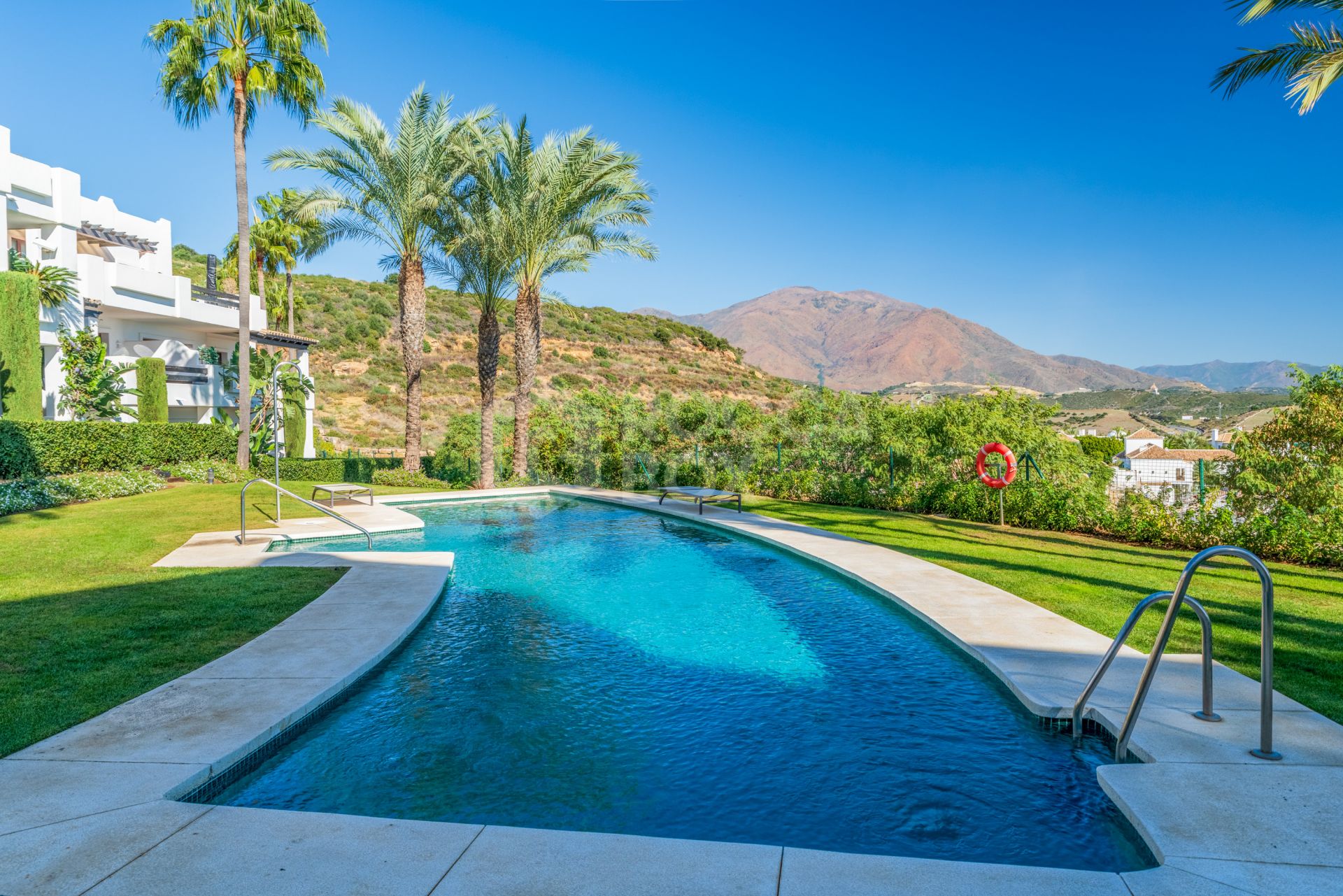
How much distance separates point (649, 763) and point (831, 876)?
165 cm

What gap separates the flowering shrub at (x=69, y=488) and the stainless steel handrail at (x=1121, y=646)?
1584 centimetres

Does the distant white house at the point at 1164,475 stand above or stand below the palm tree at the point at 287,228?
below

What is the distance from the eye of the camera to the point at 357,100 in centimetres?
1864

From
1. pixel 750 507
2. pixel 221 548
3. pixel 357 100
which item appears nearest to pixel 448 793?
pixel 221 548

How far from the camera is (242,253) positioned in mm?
20062

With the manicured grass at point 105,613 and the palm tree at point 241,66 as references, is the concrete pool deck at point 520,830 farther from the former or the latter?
the palm tree at point 241,66

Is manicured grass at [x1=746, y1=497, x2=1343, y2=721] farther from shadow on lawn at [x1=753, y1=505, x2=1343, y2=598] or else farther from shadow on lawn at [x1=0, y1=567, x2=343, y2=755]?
shadow on lawn at [x1=0, y1=567, x2=343, y2=755]

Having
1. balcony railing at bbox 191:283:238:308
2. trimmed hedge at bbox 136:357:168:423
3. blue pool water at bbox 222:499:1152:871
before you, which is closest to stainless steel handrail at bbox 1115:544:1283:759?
blue pool water at bbox 222:499:1152:871

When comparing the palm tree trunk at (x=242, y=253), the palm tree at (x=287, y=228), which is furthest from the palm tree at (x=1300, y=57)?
the palm tree at (x=287, y=228)

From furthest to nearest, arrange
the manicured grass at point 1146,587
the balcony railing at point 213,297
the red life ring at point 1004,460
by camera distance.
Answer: the balcony railing at point 213,297 < the red life ring at point 1004,460 < the manicured grass at point 1146,587

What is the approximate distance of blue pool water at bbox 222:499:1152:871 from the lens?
3537 mm

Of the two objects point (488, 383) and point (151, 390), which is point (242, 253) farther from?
point (488, 383)

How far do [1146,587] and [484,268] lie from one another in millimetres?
16372

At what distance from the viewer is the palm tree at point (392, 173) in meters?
18.6
